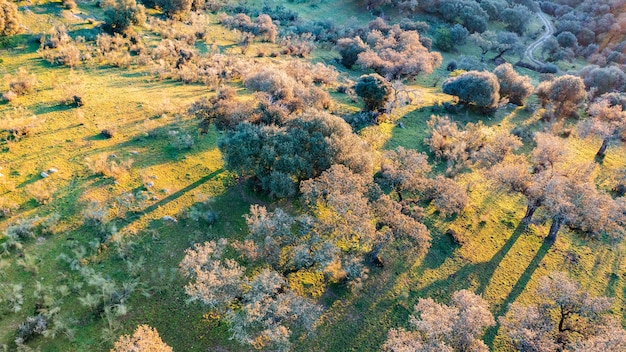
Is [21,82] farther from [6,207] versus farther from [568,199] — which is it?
[568,199]

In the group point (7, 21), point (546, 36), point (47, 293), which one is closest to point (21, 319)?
point (47, 293)

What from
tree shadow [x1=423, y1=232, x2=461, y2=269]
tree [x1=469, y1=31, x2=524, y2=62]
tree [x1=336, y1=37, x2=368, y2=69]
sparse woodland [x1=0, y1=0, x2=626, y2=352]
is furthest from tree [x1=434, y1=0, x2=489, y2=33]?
tree shadow [x1=423, y1=232, x2=461, y2=269]

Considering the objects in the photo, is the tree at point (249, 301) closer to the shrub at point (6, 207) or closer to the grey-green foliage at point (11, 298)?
the grey-green foliage at point (11, 298)

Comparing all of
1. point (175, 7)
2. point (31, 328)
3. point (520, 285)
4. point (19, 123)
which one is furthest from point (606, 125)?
point (175, 7)

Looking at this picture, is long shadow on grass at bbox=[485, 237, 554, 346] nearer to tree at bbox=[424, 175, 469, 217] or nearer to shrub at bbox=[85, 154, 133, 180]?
tree at bbox=[424, 175, 469, 217]

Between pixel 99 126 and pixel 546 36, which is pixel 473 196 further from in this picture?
pixel 546 36

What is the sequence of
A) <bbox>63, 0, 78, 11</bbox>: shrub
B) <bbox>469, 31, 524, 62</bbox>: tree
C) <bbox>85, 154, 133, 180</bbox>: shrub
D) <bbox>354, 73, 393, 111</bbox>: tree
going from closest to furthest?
<bbox>85, 154, 133, 180</bbox>: shrub
<bbox>354, 73, 393, 111</bbox>: tree
<bbox>63, 0, 78, 11</bbox>: shrub
<bbox>469, 31, 524, 62</bbox>: tree
